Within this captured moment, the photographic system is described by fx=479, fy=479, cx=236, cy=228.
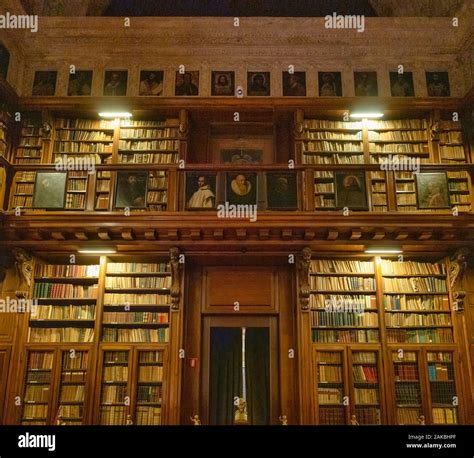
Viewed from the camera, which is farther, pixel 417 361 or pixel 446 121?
pixel 446 121

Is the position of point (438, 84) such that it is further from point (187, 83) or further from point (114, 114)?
point (114, 114)

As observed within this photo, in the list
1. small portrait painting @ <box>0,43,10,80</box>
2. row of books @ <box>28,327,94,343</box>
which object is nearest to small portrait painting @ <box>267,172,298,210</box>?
row of books @ <box>28,327,94,343</box>

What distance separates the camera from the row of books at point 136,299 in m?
5.57

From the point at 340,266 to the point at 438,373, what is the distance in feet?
5.23

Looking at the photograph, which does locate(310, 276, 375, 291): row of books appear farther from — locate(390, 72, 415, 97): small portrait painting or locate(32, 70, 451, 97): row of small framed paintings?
locate(390, 72, 415, 97): small portrait painting

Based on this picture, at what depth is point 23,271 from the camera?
216 inches

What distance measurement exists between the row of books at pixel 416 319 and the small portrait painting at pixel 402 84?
287cm

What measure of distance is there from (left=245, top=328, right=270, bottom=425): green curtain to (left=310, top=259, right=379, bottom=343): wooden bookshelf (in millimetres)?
721

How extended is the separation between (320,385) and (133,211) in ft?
9.38

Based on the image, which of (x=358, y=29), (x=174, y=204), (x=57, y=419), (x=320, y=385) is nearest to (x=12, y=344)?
(x=57, y=419)

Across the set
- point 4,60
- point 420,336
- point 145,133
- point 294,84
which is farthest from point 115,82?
point 420,336

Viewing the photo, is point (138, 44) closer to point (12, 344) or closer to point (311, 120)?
point (311, 120)
